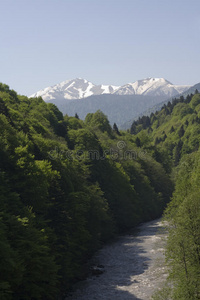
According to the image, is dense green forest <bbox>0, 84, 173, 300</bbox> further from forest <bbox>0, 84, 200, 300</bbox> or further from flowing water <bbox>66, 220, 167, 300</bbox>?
flowing water <bbox>66, 220, 167, 300</bbox>

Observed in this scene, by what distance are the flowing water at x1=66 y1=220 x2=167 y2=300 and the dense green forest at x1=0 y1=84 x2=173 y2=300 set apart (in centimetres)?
267

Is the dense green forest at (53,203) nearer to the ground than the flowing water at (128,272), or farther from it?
farther from it

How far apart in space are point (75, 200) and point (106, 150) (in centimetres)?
5384

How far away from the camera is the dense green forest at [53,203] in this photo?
3731cm

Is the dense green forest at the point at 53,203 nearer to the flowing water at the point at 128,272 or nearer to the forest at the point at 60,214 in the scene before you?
the forest at the point at 60,214

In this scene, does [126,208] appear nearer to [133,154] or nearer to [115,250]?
[115,250]

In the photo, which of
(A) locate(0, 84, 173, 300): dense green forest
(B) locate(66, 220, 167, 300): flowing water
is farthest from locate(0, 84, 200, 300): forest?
(B) locate(66, 220, 167, 300): flowing water

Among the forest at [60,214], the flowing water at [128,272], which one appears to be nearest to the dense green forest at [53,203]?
the forest at [60,214]

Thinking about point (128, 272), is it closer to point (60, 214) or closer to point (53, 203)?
point (60, 214)

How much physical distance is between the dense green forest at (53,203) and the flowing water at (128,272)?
2.67 meters

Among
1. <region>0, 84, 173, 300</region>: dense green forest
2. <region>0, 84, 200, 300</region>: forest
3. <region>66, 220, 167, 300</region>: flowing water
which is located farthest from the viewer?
<region>66, 220, 167, 300</region>: flowing water

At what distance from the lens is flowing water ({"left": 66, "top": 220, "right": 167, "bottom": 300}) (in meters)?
45.8

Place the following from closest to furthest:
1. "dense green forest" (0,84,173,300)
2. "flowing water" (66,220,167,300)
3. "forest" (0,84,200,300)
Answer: "forest" (0,84,200,300)
"dense green forest" (0,84,173,300)
"flowing water" (66,220,167,300)

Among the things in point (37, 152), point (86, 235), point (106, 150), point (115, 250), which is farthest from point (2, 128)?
point (106, 150)
